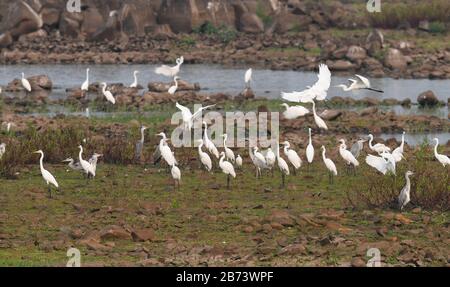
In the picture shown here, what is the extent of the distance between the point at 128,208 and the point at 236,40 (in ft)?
97.4

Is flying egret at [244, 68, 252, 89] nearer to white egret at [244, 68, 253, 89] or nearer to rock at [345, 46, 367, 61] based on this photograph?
white egret at [244, 68, 253, 89]

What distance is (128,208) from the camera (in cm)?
1543

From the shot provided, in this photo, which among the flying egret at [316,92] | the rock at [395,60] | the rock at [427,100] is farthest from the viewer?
the rock at [395,60]

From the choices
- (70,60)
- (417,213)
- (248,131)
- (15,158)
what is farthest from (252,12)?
(417,213)

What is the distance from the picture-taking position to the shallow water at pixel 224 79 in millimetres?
31847

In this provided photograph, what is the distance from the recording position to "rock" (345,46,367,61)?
125 feet

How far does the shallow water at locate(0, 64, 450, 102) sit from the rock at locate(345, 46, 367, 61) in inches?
A: 65.3

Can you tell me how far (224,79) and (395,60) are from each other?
5.42 m

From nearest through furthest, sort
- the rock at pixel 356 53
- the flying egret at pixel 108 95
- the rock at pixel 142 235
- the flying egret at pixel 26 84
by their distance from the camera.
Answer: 1. the rock at pixel 142 235
2. the flying egret at pixel 108 95
3. the flying egret at pixel 26 84
4. the rock at pixel 356 53

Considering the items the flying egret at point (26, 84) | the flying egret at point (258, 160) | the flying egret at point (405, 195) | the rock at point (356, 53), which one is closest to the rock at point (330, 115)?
the flying egret at point (258, 160)

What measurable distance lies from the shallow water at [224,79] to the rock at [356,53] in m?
1.66

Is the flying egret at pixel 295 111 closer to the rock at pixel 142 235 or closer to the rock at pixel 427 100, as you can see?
the rock at pixel 427 100

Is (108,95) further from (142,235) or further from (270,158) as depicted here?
(142,235)
